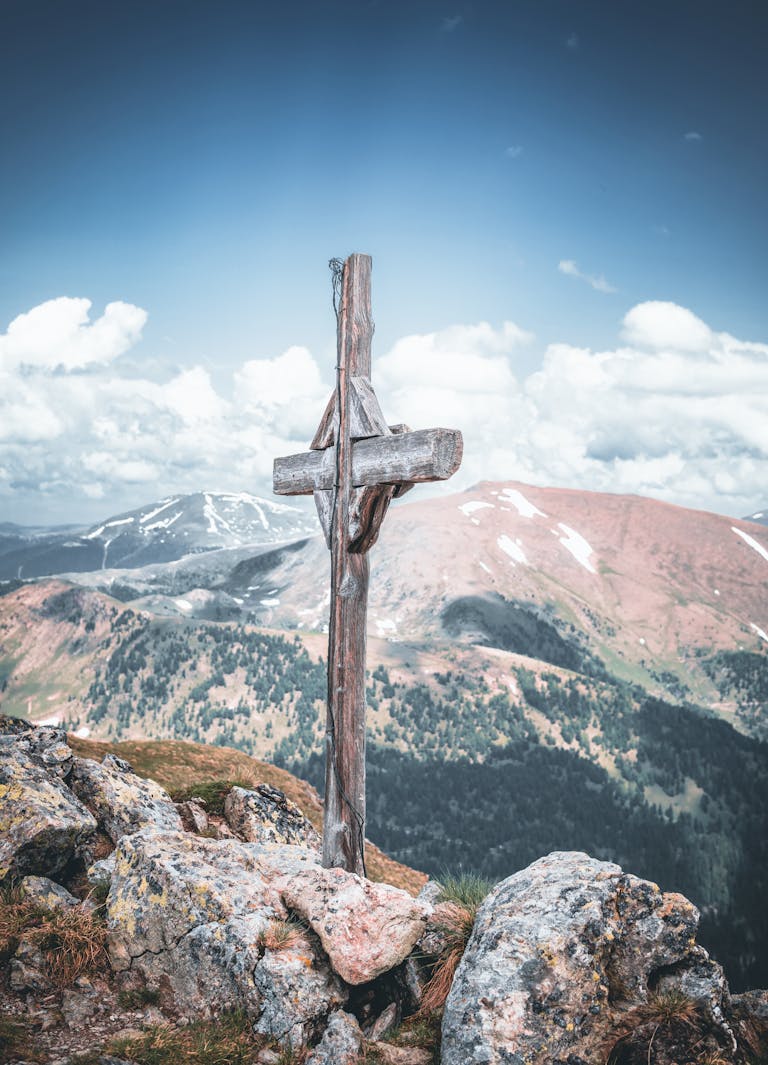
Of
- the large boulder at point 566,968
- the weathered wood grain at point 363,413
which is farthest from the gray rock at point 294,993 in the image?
the weathered wood grain at point 363,413

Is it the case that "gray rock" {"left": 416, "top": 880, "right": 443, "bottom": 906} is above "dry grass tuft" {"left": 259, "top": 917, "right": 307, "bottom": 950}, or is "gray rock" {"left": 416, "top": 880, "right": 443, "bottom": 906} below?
below

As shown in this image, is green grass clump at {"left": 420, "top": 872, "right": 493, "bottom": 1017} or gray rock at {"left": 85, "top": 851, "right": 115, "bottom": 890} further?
gray rock at {"left": 85, "top": 851, "right": 115, "bottom": 890}

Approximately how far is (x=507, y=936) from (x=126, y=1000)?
387 centimetres

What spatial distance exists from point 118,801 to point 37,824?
5.57 ft

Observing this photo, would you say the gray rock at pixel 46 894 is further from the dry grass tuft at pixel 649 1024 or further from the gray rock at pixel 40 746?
the dry grass tuft at pixel 649 1024

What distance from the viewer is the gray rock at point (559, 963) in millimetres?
5965

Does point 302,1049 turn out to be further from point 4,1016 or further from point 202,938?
point 4,1016

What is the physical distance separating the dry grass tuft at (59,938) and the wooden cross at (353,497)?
9.66 ft

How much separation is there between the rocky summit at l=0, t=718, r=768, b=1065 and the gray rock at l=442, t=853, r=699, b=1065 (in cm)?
2

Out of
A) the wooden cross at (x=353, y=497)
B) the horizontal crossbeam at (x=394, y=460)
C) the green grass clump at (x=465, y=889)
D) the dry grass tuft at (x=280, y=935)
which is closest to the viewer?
the dry grass tuft at (x=280, y=935)

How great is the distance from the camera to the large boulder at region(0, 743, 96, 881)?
27.8ft

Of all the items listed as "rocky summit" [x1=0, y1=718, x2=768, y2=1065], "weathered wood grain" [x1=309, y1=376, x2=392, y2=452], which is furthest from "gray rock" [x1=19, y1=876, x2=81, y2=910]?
"weathered wood grain" [x1=309, y1=376, x2=392, y2=452]

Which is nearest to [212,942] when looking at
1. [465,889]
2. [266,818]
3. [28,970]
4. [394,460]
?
[28,970]

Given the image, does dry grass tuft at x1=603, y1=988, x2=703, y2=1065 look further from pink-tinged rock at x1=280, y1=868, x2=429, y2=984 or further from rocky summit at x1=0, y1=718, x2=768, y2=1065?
pink-tinged rock at x1=280, y1=868, x2=429, y2=984
